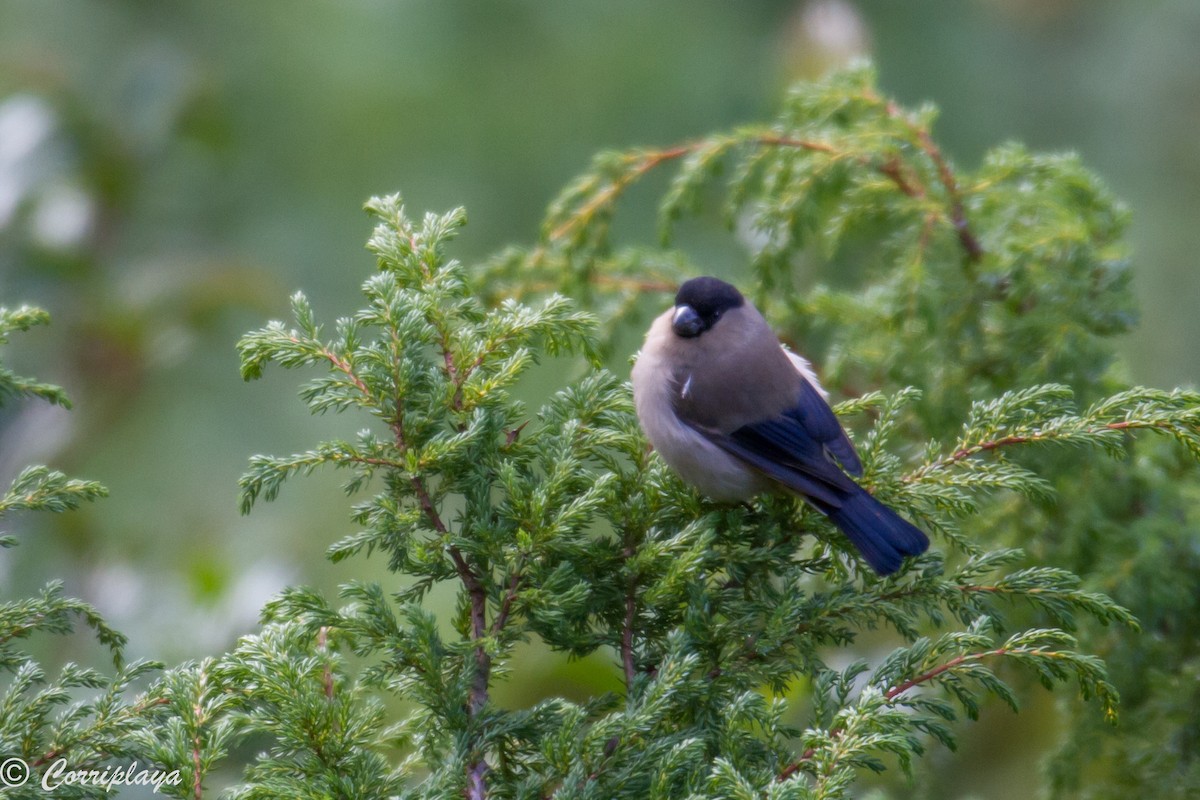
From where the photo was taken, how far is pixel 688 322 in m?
2.90

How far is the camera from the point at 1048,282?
101 inches

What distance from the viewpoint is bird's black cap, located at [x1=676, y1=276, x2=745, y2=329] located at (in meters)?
2.89

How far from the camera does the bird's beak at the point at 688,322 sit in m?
2.90

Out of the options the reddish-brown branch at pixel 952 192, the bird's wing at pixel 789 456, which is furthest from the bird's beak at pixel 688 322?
the reddish-brown branch at pixel 952 192

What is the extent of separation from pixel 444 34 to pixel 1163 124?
4.01 meters

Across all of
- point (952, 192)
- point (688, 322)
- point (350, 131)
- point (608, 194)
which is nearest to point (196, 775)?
point (688, 322)

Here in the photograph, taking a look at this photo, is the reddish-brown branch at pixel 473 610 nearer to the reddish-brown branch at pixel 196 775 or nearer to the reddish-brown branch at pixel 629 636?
the reddish-brown branch at pixel 629 636

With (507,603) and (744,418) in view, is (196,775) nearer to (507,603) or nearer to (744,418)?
(507,603)

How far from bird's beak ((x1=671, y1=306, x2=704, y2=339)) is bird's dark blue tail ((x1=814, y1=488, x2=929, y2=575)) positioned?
0.86 meters

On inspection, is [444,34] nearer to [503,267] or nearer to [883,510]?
[503,267]

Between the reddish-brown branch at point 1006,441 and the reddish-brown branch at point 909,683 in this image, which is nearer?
the reddish-brown branch at point 909,683

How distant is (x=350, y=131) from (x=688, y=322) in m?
4.04

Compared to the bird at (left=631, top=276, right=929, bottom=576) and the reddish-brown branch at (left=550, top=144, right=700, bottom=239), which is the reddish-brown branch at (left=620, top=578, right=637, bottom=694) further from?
the reddish-brown branch at (left=550, top=144, right=700, bottom=239)

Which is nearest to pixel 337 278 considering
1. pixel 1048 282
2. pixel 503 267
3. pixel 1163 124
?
pixel 503 267
